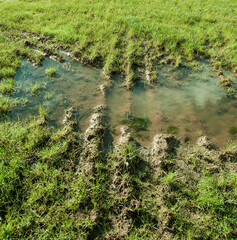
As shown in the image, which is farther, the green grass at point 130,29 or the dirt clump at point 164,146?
the green grass at point 130,29

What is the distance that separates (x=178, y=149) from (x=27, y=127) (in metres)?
3.41

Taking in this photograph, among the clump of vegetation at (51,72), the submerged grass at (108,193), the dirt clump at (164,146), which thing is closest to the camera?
the submerged grass at (108,193)

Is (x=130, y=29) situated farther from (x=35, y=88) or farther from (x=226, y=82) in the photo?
(x=35, y=88)

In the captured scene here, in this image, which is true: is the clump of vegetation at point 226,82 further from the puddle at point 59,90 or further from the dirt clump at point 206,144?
the puddle at point 59,90

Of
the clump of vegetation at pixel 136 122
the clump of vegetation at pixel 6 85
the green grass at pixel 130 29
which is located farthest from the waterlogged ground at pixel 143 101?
the green grass at pixel 130 29

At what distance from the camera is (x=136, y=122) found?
15.2 feet

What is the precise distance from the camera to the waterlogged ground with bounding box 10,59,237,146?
456 cm

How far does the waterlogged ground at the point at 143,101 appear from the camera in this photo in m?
4.56

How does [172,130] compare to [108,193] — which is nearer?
[108,193]

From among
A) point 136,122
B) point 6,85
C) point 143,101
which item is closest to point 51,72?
point 6,85

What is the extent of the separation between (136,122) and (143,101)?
915 millimetres

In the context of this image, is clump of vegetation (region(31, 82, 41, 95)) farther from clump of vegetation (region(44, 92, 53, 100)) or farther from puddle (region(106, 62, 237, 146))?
puddle (region(106, 62, 237, 146))

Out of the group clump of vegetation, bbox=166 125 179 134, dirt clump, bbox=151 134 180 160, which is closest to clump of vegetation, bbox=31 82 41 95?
dirt clump, bbox=151 134 180 160

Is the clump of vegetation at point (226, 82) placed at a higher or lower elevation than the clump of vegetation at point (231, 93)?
higher
